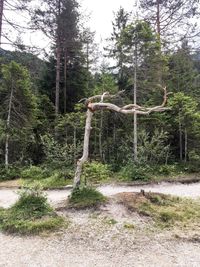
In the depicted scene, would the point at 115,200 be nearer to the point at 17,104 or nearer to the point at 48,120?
the point at 17,104

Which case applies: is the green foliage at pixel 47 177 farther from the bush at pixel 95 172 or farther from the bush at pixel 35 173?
the bush at pixel 95 172

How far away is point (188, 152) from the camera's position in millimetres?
14320

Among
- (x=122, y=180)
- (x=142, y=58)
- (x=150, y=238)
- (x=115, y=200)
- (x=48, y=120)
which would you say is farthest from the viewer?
(x=48, y=120)

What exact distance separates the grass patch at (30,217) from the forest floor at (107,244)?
21 cm

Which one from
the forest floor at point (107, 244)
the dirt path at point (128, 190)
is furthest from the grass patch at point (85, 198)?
the dirt path at point (128, 190)

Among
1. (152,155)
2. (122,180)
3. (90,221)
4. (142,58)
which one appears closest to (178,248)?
(90,221)

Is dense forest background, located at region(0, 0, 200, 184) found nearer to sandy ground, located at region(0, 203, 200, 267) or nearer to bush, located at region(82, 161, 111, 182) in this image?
bush, located at region(82, 161, 111, 182)

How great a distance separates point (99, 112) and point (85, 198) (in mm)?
8077

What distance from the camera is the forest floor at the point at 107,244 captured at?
192 inches

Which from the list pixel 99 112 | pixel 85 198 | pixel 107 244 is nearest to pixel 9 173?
pixel 99 112

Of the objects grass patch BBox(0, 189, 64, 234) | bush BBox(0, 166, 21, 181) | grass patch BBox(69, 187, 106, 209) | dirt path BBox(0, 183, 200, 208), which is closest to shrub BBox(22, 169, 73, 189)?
bush BBox(0, 166, 21, 181)

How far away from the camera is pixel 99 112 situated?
15.0m

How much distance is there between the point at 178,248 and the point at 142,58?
30.1 feet

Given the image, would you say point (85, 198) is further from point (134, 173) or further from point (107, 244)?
point (134, 173)
